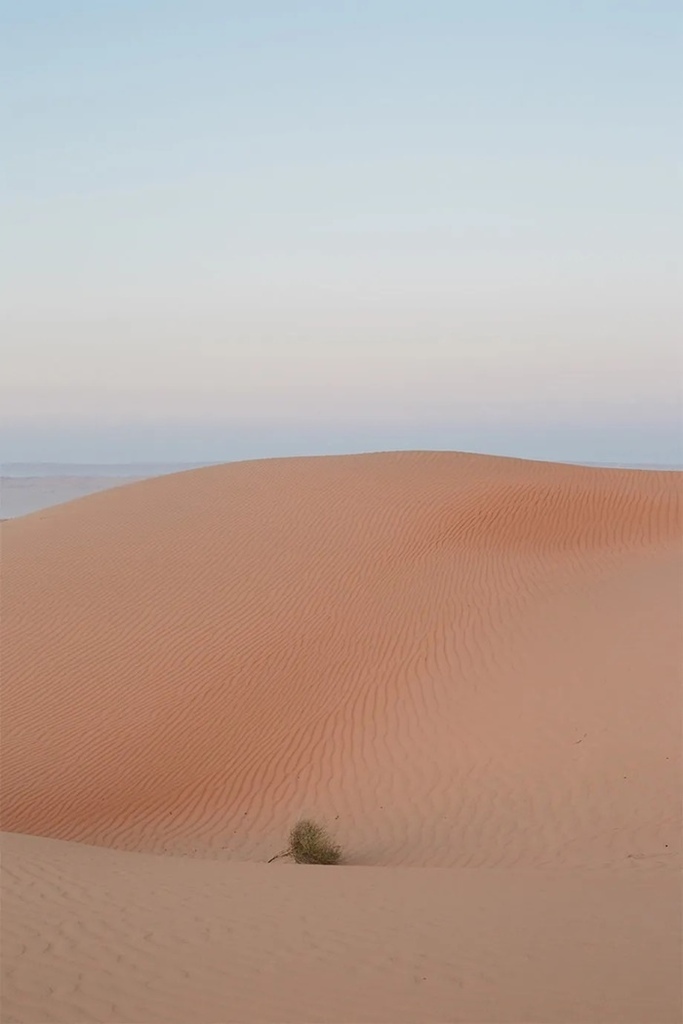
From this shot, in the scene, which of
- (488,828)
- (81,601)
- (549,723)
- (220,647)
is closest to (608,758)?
(549,723)

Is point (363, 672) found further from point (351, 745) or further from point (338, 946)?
point (338, 946)

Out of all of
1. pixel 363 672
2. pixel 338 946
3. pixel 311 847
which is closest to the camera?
pixel 338 946

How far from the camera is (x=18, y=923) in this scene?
6434 mm

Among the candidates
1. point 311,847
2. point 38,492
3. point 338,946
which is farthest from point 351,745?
point 38,492

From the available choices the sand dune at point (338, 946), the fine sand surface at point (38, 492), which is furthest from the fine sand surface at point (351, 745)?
the fine sand surface at point (38, 492)

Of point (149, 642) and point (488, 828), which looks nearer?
point (488, 828)

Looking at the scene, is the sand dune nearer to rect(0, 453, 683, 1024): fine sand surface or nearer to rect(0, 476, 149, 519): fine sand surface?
rect(0, 453, 683, 1024): fine sand surface

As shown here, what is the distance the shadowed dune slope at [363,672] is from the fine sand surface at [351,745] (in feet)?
0.17

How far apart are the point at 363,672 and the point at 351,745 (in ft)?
6.17

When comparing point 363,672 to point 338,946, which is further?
point 363,672

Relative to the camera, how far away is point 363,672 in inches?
584

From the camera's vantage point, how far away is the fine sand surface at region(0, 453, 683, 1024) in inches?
231

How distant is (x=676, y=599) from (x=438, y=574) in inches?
162

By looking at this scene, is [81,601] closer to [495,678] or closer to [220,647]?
[220,647]
